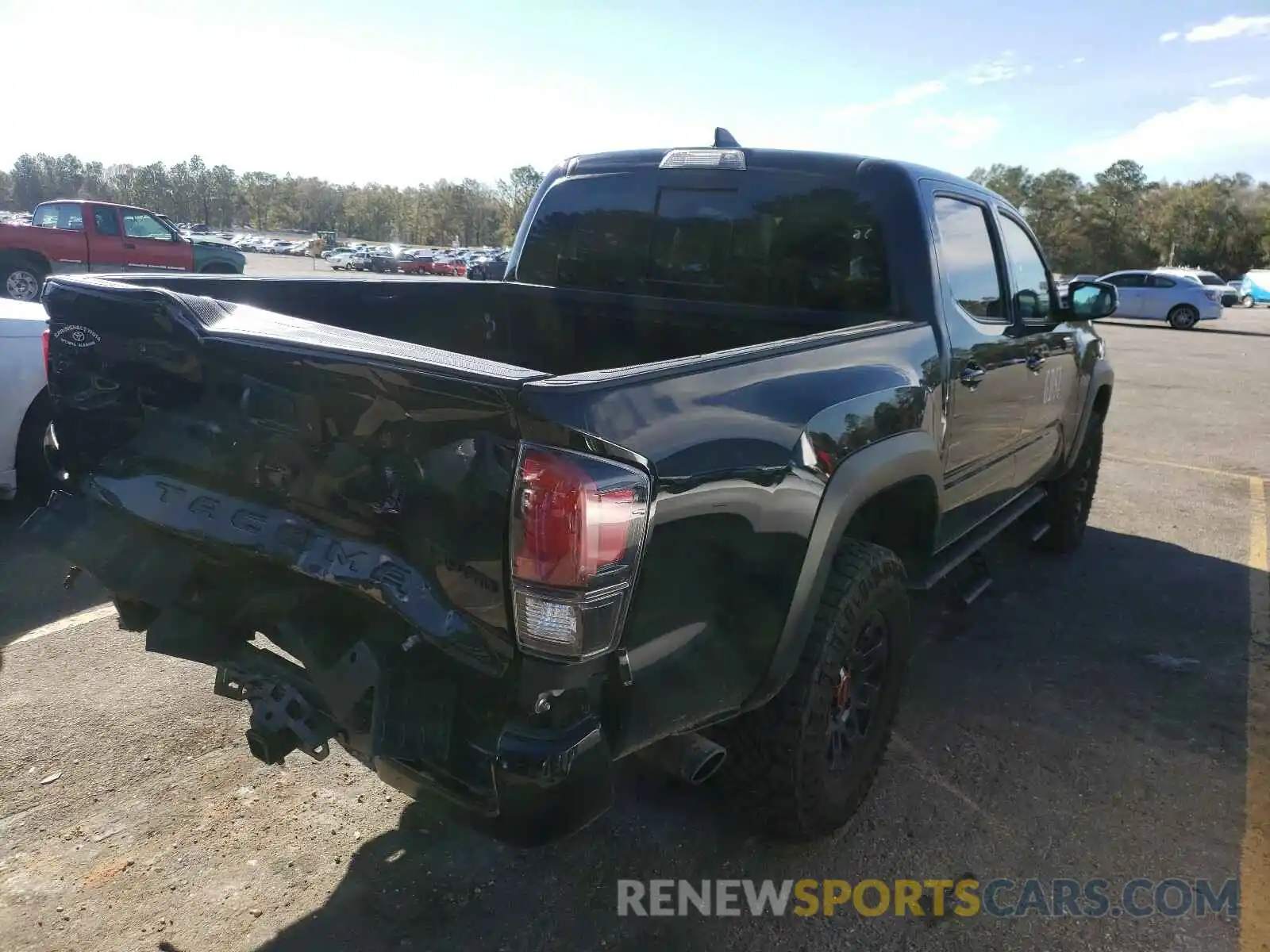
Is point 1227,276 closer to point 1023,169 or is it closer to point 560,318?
point 1023,169

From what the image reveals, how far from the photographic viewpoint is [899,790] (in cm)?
314

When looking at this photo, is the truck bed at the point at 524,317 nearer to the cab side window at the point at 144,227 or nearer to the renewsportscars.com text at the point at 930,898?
the renewsportscars.com text at the point at 930,898

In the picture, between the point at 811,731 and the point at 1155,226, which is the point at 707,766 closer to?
the point at 811,731

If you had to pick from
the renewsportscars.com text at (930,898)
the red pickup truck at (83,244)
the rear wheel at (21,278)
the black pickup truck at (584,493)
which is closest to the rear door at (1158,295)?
the red pickup truck at (83,244)

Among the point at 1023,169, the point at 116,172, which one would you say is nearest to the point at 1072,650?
the point at 1023,169

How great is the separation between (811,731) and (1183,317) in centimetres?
2955

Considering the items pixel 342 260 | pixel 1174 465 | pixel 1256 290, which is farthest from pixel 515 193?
pixel 1174 465

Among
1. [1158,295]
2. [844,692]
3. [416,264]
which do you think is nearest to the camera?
[844,692]

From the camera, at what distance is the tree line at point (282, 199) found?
377 ft

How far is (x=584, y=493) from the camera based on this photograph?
5.67ft

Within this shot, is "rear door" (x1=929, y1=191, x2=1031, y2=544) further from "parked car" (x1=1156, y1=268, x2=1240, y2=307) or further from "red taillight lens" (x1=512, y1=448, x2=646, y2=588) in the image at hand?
"parked car" (x1=1156, y1=268, x2=1240, y2=307)

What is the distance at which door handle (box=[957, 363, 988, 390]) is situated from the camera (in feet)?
11.0

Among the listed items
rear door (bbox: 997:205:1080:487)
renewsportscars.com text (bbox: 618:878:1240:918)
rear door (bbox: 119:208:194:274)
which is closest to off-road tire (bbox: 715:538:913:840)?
renewsportscars.com text (bbox: 618:878:1240:918)

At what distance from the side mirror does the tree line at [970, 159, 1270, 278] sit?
247ft
